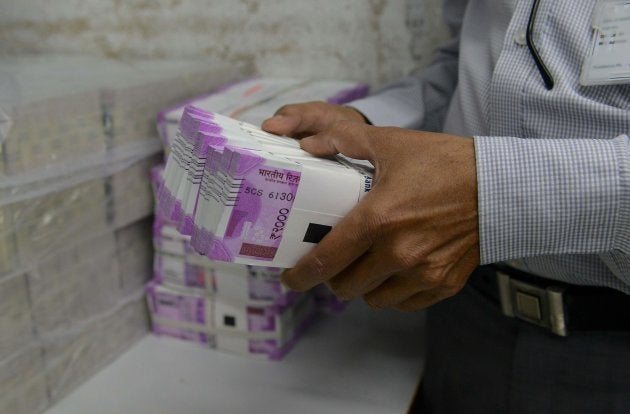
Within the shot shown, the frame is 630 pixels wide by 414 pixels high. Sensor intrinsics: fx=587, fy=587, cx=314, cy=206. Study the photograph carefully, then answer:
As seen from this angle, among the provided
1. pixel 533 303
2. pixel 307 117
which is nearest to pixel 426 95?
pixel 307 117

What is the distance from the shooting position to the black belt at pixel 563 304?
0.70 m

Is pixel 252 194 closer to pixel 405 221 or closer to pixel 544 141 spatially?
pixel 405 221

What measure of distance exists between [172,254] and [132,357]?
0.19m

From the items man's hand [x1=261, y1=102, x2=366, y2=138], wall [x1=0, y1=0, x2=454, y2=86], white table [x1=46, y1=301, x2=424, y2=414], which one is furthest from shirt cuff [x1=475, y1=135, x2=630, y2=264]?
wall [x1=0, y1=0, x2=454, y2=86]

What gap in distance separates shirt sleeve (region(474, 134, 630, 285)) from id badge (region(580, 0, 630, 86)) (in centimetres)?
9

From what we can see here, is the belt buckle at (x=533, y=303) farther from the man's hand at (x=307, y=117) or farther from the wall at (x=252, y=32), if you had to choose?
the wall at (x=252, y=32)

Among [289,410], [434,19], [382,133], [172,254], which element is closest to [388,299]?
[382,133]

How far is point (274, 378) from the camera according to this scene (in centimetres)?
95

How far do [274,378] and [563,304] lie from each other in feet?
1.53

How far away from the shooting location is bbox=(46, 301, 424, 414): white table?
875 millimetres

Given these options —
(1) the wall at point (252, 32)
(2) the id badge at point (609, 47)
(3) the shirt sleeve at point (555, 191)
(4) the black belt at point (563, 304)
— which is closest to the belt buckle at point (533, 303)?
(4) the black belt at point (563, 304)

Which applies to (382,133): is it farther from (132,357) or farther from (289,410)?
(132,357)

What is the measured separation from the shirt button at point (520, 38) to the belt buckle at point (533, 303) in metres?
0.29

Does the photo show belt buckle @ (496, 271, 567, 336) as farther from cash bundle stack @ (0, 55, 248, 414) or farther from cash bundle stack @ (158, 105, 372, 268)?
cash bundle stack @ (0, 55, 248, 414)
